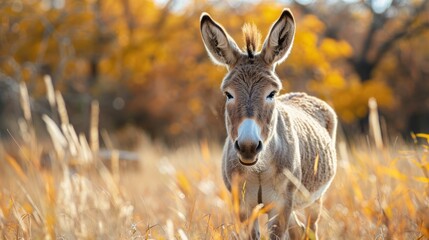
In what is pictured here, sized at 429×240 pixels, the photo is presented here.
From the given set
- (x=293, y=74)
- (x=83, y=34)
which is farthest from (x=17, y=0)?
(x=293, y=74)

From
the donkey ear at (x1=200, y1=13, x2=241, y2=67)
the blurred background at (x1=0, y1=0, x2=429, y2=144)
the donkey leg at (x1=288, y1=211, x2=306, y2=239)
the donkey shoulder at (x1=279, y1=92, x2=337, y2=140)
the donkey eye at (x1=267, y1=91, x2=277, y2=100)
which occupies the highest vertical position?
the blurred background at (x1=0, y1=0, x2=429, y2=144)

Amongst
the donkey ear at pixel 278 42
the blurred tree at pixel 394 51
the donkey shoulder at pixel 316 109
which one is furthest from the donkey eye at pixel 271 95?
the blurred tree at pixel 394 51

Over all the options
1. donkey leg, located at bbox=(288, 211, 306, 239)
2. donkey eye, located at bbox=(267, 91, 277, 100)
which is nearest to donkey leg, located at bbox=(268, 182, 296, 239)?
donkey eye, located at bbox=(267, 91, 277, 100)

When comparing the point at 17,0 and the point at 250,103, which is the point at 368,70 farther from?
the point at 250,103

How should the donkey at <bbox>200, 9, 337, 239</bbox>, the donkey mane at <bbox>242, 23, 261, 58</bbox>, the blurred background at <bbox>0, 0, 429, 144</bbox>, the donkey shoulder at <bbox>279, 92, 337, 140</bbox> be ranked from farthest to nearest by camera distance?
the blurred background at <bbox>0, 0, 429, 144</bbox> < the donkey shoulder at <bbox>279, 92, 337, 140</bbox> < the donkey mane at <bbox>242, 23, 261, 58</bbox> < the donkey at <bbox>200, 9, 337, 239</bbox>

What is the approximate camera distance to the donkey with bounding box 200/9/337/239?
4.21m

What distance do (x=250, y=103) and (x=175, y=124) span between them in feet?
81.2

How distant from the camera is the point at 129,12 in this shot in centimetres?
3105

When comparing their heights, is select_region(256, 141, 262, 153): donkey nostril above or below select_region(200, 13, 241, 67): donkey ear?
below

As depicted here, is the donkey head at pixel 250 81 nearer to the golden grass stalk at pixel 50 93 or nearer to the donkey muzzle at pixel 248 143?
the donkey muzzle at pixel 248 143

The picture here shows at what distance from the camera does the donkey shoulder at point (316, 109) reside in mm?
6424

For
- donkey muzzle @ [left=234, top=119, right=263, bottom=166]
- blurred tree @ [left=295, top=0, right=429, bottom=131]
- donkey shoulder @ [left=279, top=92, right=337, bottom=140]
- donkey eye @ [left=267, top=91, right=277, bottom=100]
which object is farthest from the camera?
blurred tree @ [left=295, top=0, right=429, bottom=131]

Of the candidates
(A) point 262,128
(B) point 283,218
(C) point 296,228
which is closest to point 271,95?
(A) point 262,128

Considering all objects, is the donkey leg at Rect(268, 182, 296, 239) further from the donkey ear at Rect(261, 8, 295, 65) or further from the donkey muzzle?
the donkey ear at Rect(261, 8, 295, 65)
